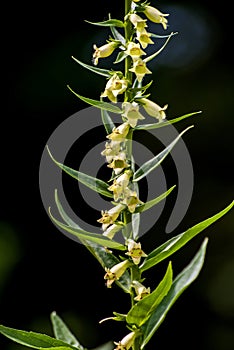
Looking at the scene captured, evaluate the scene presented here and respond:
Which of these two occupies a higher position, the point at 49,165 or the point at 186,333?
the point at 49,165

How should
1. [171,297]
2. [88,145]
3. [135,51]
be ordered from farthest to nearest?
[88,145] → [171,297] → [135,51]

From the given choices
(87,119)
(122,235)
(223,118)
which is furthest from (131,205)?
(223,118)

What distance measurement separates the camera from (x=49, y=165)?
4.27 feet

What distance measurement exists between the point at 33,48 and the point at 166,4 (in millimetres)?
777

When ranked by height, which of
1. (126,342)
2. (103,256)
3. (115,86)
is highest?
(115,86)

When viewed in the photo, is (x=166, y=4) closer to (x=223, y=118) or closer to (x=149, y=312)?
(x=223, y=118)

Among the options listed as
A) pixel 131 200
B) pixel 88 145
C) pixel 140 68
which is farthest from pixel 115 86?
pixel 88 145

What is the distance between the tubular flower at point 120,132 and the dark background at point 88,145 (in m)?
2.44

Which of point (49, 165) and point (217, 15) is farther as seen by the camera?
point (217, 15)

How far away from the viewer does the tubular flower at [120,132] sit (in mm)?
919

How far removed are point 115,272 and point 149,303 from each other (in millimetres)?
76

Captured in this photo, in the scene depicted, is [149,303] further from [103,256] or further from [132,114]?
[132,114]

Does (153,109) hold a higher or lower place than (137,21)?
lower

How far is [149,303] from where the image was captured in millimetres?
919
